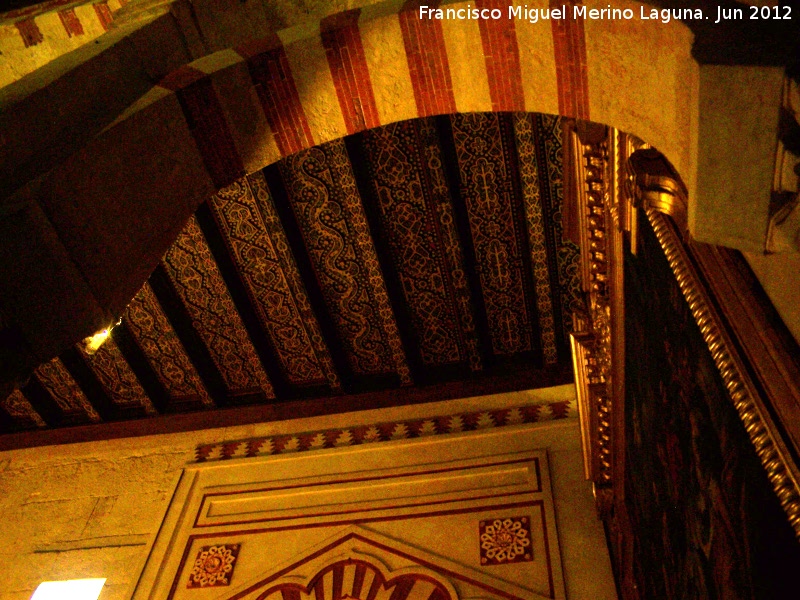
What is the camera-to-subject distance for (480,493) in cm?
376

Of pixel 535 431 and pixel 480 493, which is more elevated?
pixel 535 431

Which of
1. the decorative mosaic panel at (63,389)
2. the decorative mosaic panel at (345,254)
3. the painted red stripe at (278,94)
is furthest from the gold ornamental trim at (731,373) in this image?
the decorative mosaic panel at (63,389)

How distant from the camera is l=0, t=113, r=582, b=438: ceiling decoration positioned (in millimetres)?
3596

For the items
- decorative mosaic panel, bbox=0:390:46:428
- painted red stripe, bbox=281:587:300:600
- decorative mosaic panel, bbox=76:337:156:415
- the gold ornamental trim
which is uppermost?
decorative mosaic panel, bbox=76:337:156:415

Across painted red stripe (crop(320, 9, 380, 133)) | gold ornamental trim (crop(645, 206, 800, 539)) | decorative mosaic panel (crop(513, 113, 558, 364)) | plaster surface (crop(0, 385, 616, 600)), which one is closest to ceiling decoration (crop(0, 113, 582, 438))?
decorative mosaic panel (crop(513, 113, 558, 364))

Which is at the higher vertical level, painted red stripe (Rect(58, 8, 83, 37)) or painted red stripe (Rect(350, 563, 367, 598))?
painted red stripe (Rect(58, 8, 83, 37))

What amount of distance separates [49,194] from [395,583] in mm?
2629

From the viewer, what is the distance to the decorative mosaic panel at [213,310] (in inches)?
157

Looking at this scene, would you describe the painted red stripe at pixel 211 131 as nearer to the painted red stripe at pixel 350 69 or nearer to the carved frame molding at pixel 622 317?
the painted red stripe at pixel 350 69

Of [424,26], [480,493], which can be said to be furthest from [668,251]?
[480,493]

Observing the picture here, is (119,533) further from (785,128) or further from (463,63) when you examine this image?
(785,128)

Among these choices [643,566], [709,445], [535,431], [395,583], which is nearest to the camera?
[709,445]

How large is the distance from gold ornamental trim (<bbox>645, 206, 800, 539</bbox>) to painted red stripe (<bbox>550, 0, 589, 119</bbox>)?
37 cm

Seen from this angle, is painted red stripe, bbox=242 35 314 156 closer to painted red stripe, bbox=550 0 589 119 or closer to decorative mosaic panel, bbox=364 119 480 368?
painted red stripe, bbox=550 0 589 119
